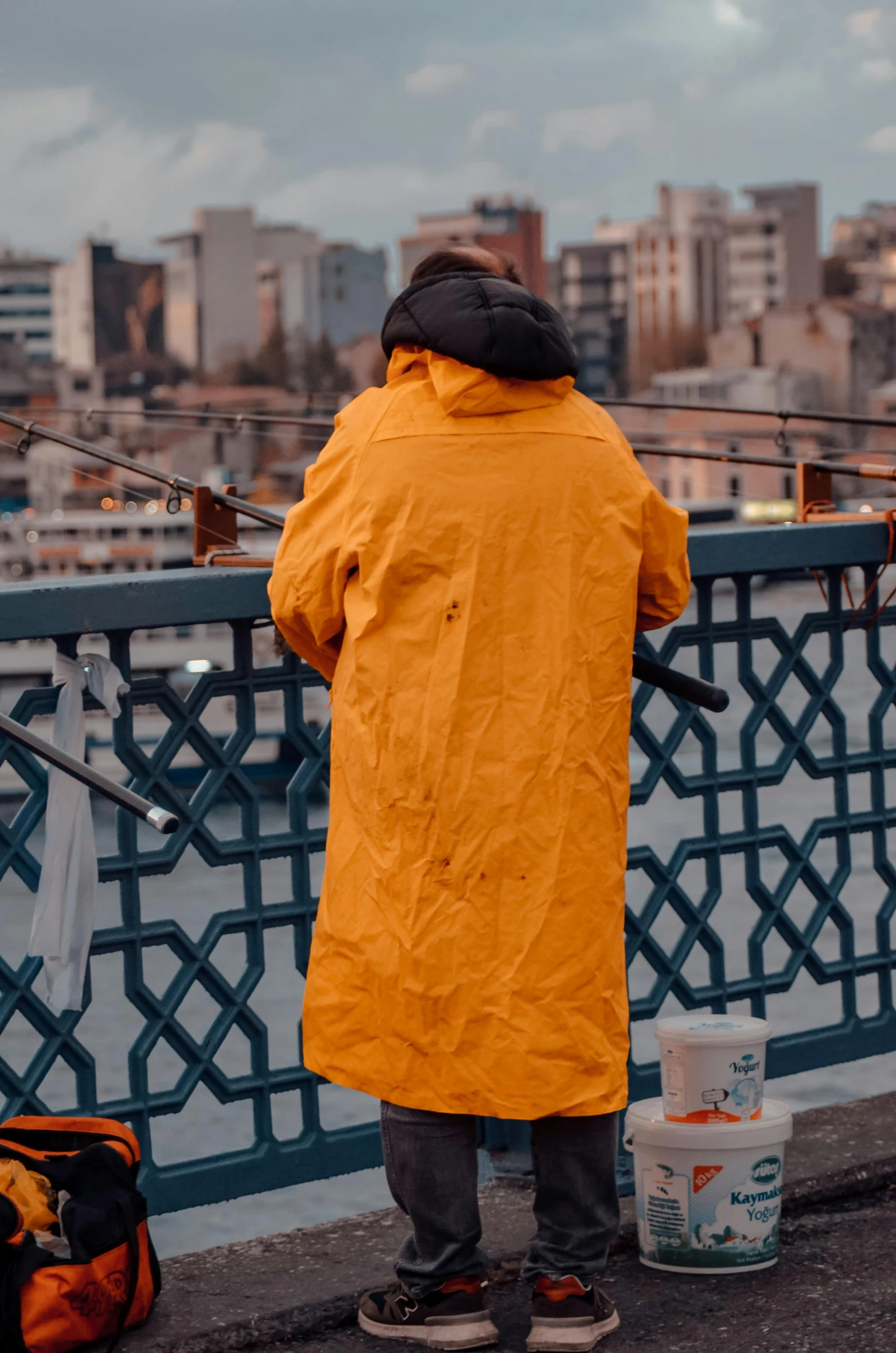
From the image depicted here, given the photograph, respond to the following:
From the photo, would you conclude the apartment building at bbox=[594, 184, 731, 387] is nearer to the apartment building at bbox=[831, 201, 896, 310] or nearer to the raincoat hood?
the apartment building at bbox=[831, 201, 896, 310]

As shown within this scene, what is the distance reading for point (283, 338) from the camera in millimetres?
123812

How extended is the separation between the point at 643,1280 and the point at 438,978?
770mm

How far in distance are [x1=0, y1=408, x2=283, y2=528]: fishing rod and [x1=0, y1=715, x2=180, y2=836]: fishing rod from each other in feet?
2.57

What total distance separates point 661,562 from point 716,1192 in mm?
963

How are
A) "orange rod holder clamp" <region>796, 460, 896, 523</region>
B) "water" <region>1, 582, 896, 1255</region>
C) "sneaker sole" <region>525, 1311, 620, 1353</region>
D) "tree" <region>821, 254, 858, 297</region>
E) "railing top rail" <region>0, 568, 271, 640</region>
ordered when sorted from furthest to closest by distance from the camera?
"tree" <region>821, 254, 858, 297</region>, "water" <region>1, 582, 896, 1255</region>, "orange rod holder clamp" <region>796, 460, 896, 523</region>, "railing top rail" <region>0, 568, 271, 640</region>, "sneaker sole" <region>525, 1311, 620, 1353</region>

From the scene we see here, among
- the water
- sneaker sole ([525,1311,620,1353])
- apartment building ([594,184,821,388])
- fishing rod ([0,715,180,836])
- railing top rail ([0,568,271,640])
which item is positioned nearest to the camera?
fishing rod ([0,715,180,836])

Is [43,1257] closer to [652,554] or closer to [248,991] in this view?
[248,991]

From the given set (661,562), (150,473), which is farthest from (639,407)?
(661,562)

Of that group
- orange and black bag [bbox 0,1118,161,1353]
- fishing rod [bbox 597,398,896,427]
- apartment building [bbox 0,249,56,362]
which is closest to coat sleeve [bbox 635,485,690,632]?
orange and black bag [bbox 0,1118,161,1353]

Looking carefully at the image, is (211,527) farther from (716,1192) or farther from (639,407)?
(639,407)

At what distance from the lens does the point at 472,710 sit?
2248mm

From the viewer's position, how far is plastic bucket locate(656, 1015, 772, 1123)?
273 centimetres

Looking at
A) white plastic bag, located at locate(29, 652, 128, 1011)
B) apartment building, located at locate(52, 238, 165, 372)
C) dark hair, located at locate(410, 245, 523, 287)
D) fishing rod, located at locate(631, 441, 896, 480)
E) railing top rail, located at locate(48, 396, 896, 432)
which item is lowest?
white plastic bag, located at locate(29, 652, 128, 1011)

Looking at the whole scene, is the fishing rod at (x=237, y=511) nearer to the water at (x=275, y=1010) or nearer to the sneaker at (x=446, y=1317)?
the sneaker at (x=446, y=1317)
